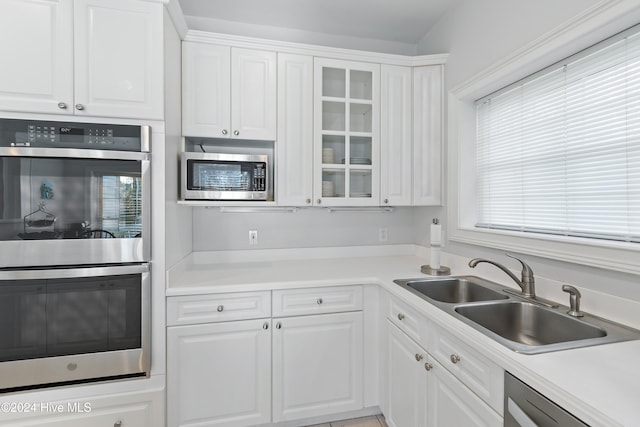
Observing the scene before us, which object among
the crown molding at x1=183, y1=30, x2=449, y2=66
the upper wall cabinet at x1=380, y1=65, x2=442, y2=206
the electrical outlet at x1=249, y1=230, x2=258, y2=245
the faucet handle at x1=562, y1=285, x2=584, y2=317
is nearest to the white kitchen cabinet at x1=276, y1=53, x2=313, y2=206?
the crown molding at x1=183, y1=30, x2=449, y2=66

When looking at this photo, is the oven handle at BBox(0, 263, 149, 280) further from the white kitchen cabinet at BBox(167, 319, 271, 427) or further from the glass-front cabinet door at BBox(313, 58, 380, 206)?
the glass-front cabinet door at BBox(313, 58, 380, 206)

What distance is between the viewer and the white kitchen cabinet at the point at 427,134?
222cm

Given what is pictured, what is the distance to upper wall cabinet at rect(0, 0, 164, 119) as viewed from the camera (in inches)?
55.8

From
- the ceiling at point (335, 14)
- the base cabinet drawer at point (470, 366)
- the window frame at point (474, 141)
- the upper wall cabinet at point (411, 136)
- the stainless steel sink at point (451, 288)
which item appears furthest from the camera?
the upper wall cabinet at point (411, 136)

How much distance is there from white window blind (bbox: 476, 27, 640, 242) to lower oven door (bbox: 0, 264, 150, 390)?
2.11m

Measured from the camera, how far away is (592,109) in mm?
1354

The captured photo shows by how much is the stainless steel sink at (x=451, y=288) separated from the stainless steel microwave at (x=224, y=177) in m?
1.07

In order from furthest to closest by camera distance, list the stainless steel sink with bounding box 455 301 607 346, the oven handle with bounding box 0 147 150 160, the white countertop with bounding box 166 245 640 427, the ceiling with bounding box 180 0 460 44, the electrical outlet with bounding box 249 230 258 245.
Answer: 1. the electrical outlet with bounding box 249 230 258 245
2. the ceiling with bounding box 180 0 460 44
3. the oven handle with bounding box 0 147 150 160
4. the stainless steel sink with bounding box 455 301 607 346
5. the white countertop with bounding box 166 245 640 427

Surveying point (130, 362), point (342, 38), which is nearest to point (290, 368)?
point (130, 362)

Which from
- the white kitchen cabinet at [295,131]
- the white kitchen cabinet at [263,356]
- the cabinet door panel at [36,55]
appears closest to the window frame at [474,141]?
the white kitchen cabinet at [263,356]

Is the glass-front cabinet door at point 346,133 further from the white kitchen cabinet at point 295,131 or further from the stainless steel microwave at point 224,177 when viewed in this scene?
the stainless steel microwave at point 224,177

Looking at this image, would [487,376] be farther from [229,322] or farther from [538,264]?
[229,322]

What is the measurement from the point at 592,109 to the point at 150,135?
212 centimetres

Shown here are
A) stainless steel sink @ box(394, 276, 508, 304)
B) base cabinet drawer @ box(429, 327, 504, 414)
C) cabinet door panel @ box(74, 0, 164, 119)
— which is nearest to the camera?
base cabinet drawer @ box(429, 327, 504, 414)
